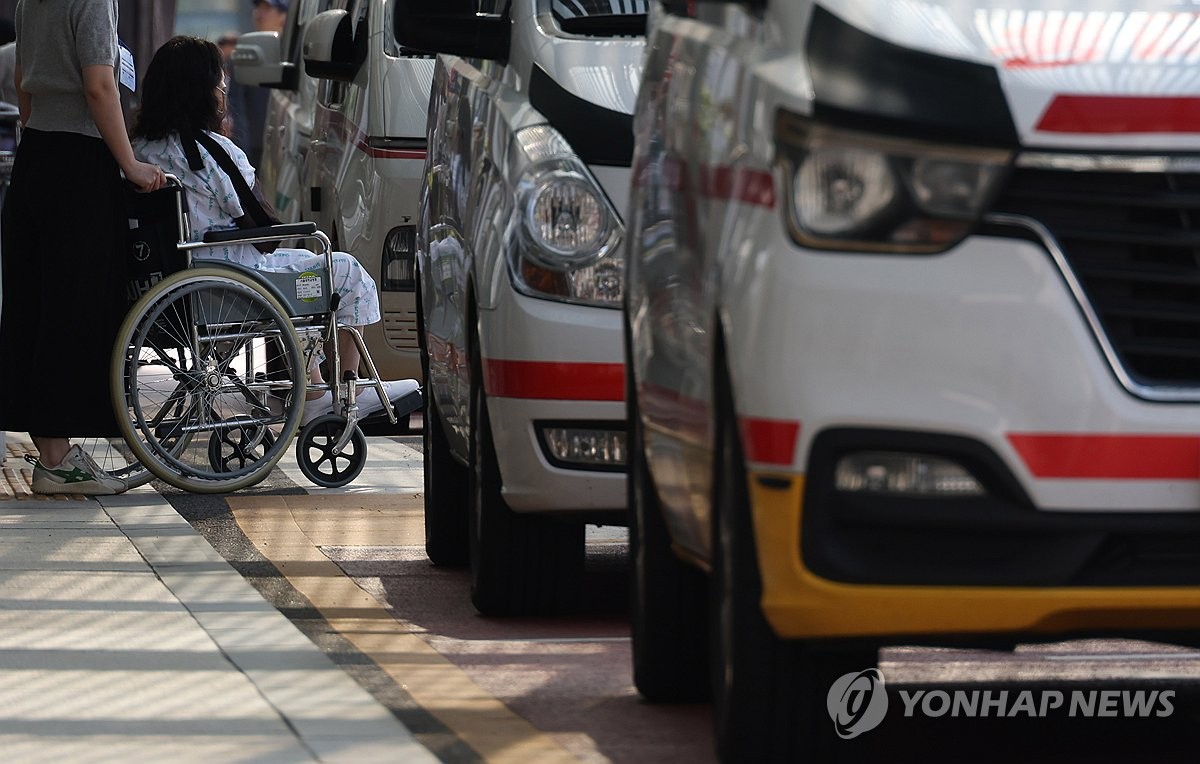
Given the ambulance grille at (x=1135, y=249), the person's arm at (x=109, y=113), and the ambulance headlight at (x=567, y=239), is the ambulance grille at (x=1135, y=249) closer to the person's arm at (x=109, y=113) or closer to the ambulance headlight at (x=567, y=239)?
the ambulance headlight at (x=567, y=239)

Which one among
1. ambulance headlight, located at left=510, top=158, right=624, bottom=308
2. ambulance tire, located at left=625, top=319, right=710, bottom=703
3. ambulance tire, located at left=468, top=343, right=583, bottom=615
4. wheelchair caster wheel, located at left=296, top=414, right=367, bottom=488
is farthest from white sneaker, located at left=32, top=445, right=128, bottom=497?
ambulance tire, located at left=625, top=319, right=710, bottom=703

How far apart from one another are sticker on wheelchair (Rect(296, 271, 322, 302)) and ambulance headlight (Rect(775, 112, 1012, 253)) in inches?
238

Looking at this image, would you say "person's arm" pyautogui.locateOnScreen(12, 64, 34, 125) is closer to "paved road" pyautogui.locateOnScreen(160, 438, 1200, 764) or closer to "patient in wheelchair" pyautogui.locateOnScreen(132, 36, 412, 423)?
"patient in wheelchair" pyautogui.locateOnScreen(132, 36, 412, 423)

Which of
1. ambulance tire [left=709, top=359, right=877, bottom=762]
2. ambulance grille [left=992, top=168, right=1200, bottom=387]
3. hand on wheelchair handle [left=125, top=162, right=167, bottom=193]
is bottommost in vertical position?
hand on wheelchair handle [left=125, top=162, right=167, bottom=193]

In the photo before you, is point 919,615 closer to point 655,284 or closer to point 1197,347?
point 1197,347

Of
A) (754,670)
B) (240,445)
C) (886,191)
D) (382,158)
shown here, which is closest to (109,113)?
(240,445)

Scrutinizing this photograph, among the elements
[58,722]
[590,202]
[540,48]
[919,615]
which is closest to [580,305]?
[590,202]

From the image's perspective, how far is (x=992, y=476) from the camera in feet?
13.6

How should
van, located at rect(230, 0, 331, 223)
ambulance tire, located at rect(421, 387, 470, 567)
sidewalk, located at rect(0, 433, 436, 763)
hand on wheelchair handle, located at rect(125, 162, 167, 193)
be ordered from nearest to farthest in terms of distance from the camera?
sidewalk, located at rect(0, 433, 436, 763), ambulance tire, located at rect(421, 387, 470, 567), hand on wheelchair handle, located at rect(125, 162, 167, 193), van, located at rect(230, 0, 331, 223)

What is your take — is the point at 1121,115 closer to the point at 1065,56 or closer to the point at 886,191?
the point at 1065,56

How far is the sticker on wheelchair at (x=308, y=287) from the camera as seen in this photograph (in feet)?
33.1

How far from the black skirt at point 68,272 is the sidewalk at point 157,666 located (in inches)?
43.8

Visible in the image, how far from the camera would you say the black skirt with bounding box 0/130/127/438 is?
980 centimetres

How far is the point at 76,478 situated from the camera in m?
9.86
